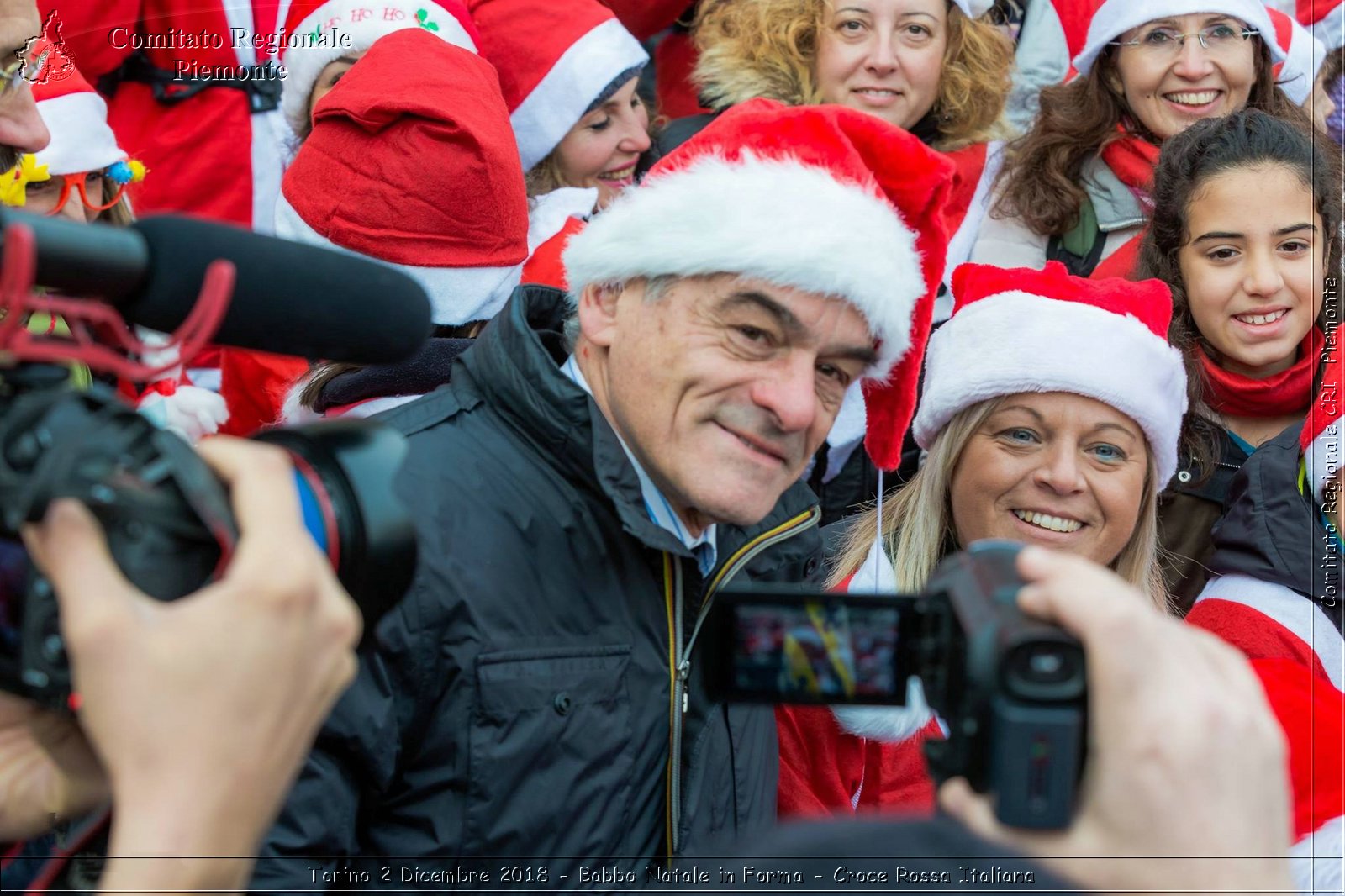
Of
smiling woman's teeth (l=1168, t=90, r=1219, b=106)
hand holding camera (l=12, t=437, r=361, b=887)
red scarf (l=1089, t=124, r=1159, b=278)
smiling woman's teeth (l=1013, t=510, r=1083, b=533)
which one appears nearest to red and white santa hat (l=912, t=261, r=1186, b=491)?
smiling woman's teeth (l=1013, t=510, r=1083, b=533)

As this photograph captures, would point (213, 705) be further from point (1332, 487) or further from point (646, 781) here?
point (1332, 487)

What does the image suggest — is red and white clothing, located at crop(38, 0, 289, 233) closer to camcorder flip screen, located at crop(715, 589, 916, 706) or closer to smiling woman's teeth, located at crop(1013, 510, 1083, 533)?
smiling woman's teeth, located at crop(1013, 510, 1083, 533)

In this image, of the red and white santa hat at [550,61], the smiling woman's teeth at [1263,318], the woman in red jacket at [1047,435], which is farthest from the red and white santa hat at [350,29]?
the smiling woman's teeth at [1263,318]

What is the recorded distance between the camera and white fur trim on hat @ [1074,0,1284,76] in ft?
12.8

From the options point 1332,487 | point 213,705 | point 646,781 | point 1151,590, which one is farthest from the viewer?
point 1151,590

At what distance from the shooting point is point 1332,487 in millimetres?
2775

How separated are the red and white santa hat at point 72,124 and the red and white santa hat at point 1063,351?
2.29 meters

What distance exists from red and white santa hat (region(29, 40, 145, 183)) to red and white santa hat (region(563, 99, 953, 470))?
1.94 metres

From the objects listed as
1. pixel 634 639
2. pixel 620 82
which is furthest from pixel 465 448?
pixel 620 82

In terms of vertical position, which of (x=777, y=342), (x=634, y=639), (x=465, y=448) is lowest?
(x=634, y=639)

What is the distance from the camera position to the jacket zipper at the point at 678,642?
199cm

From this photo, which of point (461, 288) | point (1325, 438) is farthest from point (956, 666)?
point (461, 288)

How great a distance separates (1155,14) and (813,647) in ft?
10.4

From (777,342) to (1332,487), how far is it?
4.53ft
